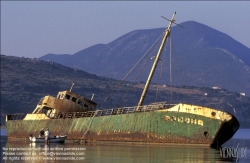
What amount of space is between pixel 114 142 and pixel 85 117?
543 centimetres

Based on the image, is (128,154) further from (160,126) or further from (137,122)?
(137,122)

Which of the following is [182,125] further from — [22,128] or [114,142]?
[22,128]

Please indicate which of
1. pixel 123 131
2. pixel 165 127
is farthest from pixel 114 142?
pixel 165 127

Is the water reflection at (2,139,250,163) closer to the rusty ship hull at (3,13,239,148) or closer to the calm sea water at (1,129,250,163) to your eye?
the calm sea water at (1,129,250,163)

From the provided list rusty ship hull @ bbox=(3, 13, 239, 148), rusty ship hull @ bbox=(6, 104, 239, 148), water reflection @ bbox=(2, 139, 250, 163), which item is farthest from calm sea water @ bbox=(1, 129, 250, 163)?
rusty ship hull @ bbox=(3, 13, 239, 148)

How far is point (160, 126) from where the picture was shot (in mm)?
71438

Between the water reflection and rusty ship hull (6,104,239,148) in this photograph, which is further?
rusty ship hull (6,104,239,148)

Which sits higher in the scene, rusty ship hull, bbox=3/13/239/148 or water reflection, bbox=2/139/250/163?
rusty ship hull, bbox=3/13/239/148

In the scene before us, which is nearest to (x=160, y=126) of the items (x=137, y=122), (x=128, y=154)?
(x=137, y=122)

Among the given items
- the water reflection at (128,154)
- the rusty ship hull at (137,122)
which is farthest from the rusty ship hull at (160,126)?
the water reflection at (128,154)

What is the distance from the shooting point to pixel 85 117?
80.3m

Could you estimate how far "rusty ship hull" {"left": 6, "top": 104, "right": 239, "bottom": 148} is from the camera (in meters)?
68.0

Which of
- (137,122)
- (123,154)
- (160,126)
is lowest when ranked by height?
(123,154)

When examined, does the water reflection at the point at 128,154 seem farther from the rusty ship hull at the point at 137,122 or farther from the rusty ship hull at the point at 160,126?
the rusty ship hull at the point at 137,122
